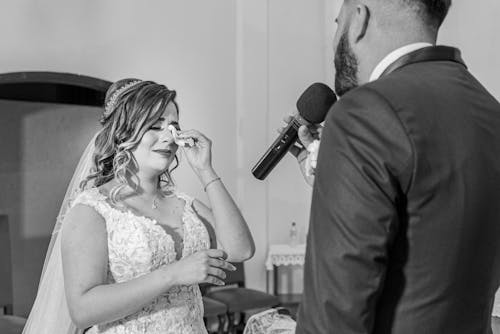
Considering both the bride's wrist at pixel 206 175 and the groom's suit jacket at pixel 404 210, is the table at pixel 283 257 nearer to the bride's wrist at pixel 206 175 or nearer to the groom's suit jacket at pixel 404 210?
the bride's wrist at pixel 206 175

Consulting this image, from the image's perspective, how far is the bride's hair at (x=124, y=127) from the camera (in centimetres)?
261

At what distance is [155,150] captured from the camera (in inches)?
103

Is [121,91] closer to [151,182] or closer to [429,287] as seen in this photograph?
[151,182]

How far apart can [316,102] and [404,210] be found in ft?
3.04

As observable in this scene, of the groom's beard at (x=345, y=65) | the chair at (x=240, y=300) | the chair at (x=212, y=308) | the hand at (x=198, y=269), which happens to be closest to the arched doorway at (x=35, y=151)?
the chair at (x=212, y=308)

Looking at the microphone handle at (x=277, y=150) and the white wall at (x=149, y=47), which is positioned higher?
the white wall at (x=149, y=47)

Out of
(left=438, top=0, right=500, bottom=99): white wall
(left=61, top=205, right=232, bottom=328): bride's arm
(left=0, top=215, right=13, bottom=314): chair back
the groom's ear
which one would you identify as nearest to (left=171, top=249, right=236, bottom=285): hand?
(left=61, top=205, right=232, bottom=328): bride's arm

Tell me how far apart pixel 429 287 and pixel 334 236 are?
0.20 meters

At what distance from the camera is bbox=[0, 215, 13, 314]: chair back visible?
4801mm

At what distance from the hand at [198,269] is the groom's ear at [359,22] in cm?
119

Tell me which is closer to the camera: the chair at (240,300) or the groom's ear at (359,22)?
the groom's ear at (359,22)

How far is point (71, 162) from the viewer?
17.8ft

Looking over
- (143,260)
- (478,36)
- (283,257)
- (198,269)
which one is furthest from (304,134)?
(283,257)

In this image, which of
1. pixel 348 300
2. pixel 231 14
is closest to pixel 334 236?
pixel 348 300
